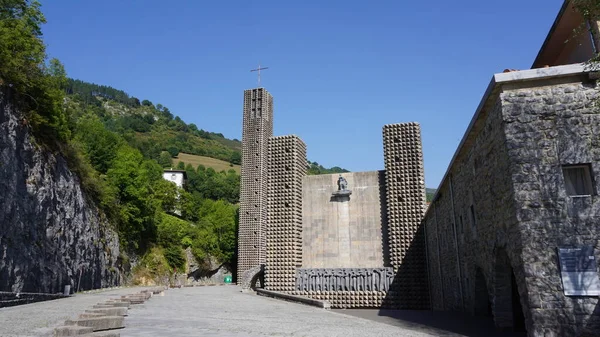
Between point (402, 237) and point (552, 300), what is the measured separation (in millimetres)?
16020

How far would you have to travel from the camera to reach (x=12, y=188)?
20312 millimetres

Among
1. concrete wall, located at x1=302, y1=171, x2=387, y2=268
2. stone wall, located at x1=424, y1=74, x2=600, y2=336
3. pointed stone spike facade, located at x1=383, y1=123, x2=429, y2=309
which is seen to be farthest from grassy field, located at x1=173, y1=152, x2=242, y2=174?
stone wall, located at x1=424, y1=74, x2=600, y2=336

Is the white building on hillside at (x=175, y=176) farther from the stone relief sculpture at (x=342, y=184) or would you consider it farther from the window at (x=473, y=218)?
the window at (x=473, y=218)

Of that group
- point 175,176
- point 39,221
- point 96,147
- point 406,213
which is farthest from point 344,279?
point 175,176

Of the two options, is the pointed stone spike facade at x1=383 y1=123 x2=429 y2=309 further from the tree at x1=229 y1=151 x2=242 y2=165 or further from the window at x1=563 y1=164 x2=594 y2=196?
the tree at x1=229 y1=151 x2=242 y2=165

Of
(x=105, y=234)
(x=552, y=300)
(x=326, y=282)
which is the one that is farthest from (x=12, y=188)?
(x=552, y=300)

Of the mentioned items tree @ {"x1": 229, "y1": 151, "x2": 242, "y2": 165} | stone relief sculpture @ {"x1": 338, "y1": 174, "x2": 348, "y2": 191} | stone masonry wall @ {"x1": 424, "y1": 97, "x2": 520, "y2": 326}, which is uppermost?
tree @ {"x1": 229, "y1": 151, "x2": 242, "y2": 165}

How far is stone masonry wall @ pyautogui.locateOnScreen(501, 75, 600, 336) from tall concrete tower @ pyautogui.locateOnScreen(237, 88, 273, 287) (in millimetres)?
40497

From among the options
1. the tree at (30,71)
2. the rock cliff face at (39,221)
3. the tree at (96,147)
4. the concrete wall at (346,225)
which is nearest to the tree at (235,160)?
the tree at (96,147)

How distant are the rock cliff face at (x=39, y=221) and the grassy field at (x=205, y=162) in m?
90.2

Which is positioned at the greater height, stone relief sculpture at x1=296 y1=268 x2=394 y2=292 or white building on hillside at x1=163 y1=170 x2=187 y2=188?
white building on hillside at x1=163 y1=170 x2=187 y2=188

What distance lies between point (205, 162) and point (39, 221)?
103002mm

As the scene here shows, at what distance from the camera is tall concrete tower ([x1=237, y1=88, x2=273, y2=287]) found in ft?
162

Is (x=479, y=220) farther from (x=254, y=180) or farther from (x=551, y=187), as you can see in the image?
(x=254, y=180)
